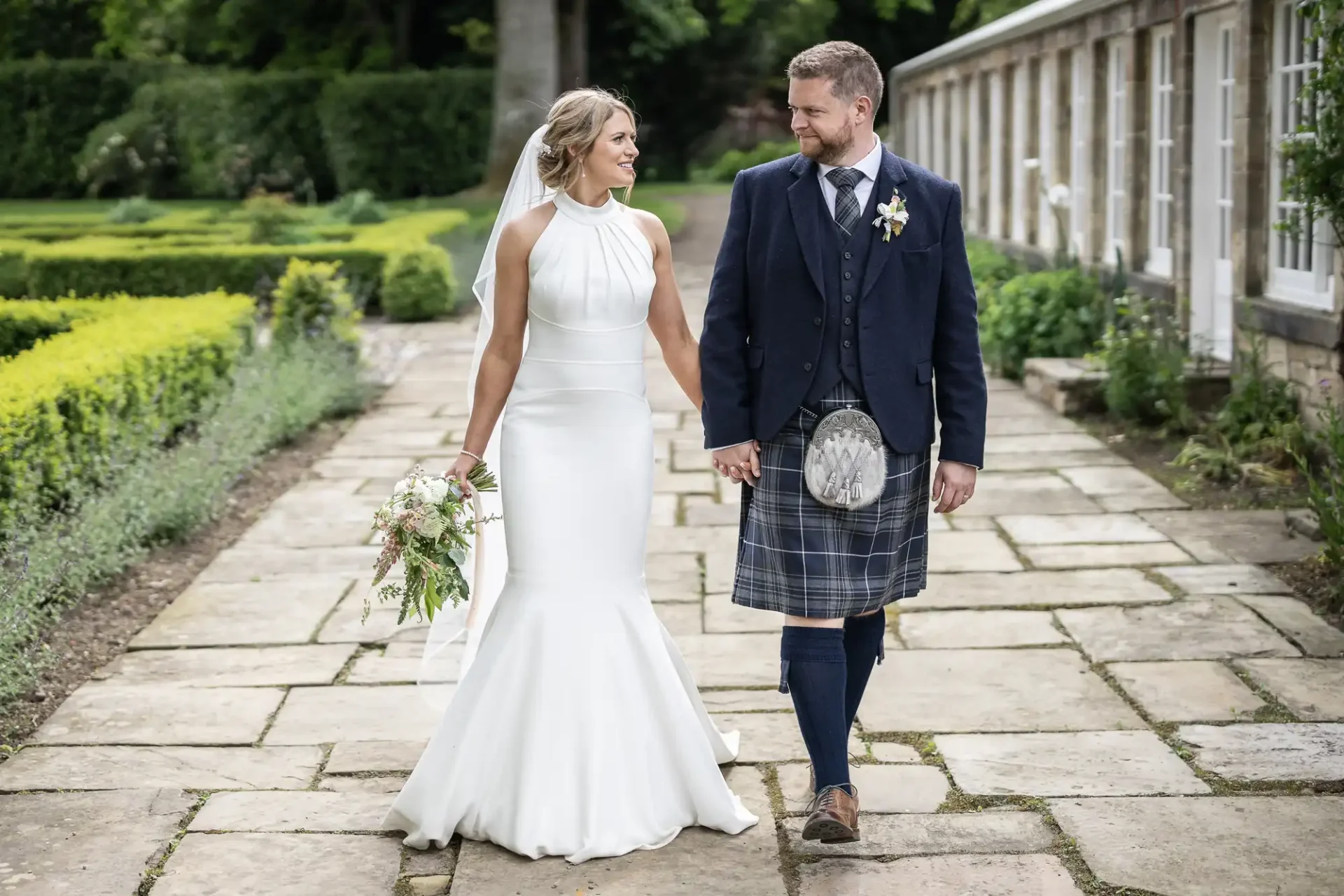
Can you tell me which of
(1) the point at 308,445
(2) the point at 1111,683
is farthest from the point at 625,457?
(1) the point at 308,445

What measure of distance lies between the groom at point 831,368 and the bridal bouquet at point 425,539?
69 centimetres

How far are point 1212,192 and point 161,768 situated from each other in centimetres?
801

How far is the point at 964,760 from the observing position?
4.50m

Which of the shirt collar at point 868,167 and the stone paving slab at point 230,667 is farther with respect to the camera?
the stone paving slab at point 230,667

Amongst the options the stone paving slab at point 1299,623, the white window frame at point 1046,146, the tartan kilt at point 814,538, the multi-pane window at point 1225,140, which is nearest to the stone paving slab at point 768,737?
the tartan kilt at point 814,538

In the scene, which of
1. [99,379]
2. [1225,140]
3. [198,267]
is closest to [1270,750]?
[99,379]

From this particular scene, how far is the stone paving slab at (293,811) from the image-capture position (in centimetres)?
411

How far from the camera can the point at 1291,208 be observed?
9102mm

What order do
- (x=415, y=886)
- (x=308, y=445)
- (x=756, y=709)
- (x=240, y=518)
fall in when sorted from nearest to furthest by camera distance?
(x=415, y=886)
(x=756, y=709)
(x=240, y=518)
(x=308, y=445)

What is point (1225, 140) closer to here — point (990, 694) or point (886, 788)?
point (990, 694)

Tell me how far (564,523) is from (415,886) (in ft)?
3.01

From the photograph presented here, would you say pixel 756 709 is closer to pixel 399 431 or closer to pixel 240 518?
pixel 240 518

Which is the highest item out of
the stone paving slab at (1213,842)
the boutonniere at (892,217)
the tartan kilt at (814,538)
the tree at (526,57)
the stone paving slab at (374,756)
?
the tree at (526,57)

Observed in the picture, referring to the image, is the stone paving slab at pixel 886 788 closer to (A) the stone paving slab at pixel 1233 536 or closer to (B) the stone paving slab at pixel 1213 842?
(B) the stone paving slab at pixel 1213 842
